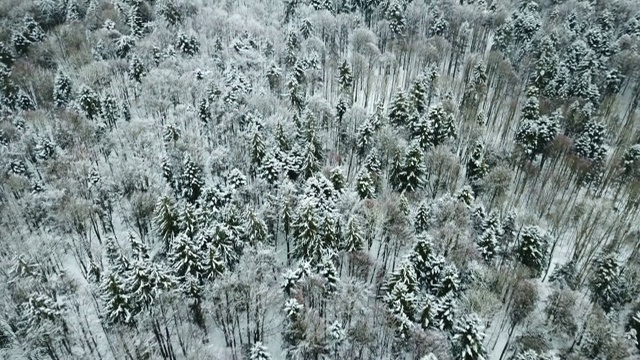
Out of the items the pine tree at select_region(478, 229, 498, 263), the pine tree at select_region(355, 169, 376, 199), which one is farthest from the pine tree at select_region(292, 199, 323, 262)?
the pine tree at select_region(478, 229, 498, 263)

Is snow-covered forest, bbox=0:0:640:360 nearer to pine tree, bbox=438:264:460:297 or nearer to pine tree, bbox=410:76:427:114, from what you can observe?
pine tree, bbox=438:264:460:297

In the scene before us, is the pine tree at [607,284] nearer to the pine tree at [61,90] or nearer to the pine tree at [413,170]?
the pine tree at [413,170]

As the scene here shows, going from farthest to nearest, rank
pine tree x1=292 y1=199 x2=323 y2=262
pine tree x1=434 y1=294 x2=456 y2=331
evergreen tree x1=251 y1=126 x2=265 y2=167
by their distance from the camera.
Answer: evergreen tree x1=251 y1=126 x2=265 y2=167
pine tree x1=292 y1=199 x2=323 y2=262
pine tree x1=434 y1=294 x2=456 y2=331

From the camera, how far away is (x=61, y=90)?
213 ft

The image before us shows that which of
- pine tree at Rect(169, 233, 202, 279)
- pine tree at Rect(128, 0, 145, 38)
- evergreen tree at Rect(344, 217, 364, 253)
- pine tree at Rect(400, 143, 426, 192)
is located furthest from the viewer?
pine tree at Rect(128, 0, 145, 38)

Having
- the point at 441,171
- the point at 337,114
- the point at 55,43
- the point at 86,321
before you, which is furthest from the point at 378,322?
the point at 55,43

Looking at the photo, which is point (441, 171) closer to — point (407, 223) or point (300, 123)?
point (407, 223)

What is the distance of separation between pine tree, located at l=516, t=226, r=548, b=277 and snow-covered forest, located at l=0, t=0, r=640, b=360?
503 millimetres

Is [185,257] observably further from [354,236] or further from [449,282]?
[449,282]

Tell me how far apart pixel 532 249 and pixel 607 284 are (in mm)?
7575

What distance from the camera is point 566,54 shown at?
259 ft

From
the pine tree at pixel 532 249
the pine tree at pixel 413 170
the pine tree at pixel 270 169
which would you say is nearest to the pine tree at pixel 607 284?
the pine tree at pixel 532 249

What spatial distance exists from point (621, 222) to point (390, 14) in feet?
179

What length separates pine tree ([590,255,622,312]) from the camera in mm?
44969
